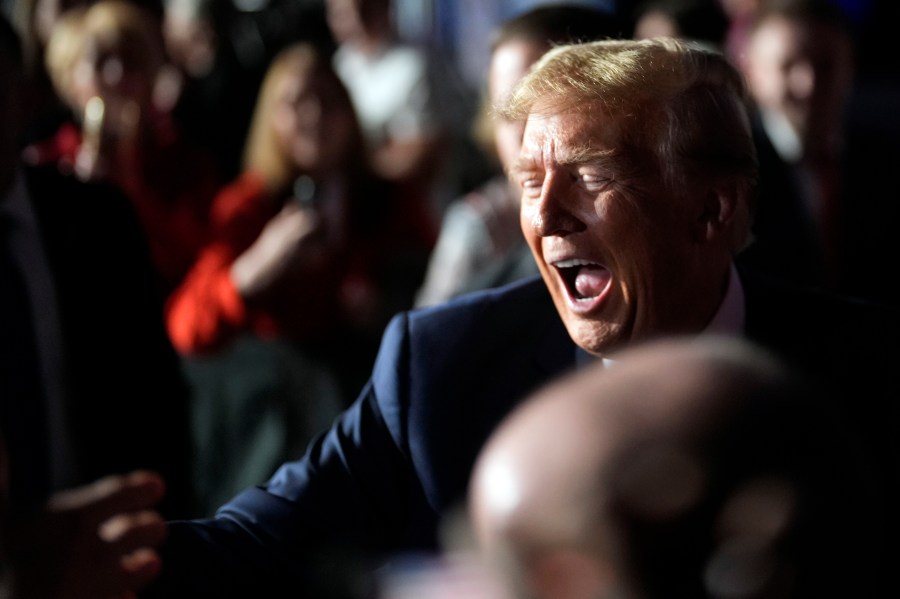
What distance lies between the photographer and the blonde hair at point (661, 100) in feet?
6.24

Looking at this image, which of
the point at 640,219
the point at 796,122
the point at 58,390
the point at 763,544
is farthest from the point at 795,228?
the point at 763,544

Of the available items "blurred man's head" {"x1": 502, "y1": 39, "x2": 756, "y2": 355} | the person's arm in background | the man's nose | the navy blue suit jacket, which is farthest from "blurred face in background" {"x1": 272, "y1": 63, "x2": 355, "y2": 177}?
the person's arm in background

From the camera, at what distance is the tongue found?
1.99 metres

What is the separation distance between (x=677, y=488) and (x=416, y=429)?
1298 mm

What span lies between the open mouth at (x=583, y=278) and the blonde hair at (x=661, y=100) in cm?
19

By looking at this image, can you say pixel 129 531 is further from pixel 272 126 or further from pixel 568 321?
pixel 272 126

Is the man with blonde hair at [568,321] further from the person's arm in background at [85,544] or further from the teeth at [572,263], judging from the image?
the person's arm in background at [85,544]

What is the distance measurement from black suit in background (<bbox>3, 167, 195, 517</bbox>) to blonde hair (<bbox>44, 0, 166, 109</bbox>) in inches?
47.7

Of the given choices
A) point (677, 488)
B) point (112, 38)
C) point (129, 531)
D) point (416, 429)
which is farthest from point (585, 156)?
point (112, 38)

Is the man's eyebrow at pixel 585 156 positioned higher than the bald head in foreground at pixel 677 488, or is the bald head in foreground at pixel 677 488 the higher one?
the bald head in foreground at pixel 677 488

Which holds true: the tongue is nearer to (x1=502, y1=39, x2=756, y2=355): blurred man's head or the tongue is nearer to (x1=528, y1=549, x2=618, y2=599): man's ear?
(x1=502, y1=39, x2=756, y2=355): blurred man's head

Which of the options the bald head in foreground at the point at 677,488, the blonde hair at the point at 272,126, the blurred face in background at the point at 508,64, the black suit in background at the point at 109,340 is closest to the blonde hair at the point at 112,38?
the blonde hair at the point at 272,126

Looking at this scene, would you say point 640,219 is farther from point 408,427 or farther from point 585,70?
point 408,427

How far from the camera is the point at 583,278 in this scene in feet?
6.61
